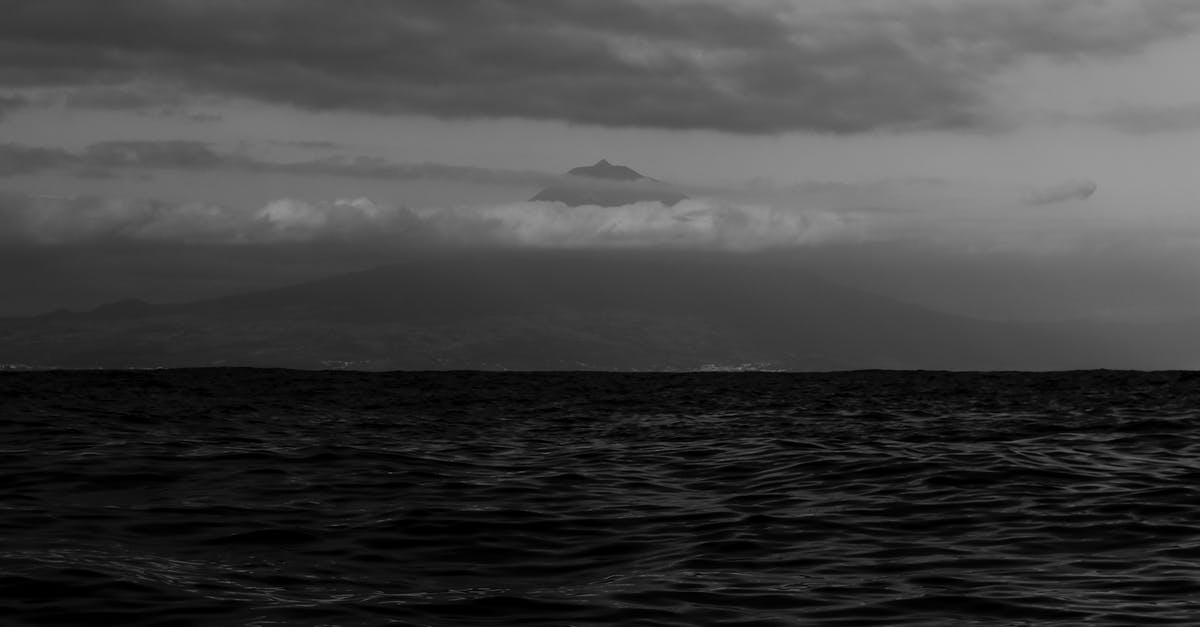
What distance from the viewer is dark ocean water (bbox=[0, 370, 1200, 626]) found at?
40.5ft

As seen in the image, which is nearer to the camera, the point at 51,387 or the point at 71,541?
the point at 71,541

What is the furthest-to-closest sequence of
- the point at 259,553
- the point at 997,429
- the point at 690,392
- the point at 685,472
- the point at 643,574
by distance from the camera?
the point at 690,392
the point at 997,429
the point at 685,472
the point at 259,553
the point at 643,574

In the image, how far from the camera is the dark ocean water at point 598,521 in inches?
486

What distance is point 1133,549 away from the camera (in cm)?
1527

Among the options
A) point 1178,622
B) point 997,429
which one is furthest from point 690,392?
point 1178,622

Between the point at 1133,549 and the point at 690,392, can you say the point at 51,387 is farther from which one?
the point at 1133,549

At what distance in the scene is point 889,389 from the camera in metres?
60.0

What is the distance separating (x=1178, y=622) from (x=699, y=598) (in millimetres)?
4596

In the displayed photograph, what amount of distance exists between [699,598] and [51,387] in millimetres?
48323

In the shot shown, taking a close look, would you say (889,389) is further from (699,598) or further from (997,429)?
(699,598)

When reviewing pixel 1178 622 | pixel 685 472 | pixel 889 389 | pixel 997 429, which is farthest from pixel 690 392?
pixel 1178 622

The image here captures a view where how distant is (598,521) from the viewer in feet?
59.3

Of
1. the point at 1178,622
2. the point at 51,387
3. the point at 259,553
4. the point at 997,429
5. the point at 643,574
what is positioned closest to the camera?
the point at 1178,622

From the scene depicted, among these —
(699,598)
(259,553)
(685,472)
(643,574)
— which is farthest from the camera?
(685,472)
